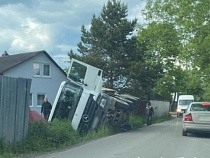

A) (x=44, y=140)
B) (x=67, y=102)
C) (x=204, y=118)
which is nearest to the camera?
(x=44, y=140)

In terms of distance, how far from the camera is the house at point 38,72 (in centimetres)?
3522

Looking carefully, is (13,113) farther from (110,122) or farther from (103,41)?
(103,41)

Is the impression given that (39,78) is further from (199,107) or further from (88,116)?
(199,107)

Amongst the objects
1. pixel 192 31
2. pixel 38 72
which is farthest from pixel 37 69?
pixel 192 31

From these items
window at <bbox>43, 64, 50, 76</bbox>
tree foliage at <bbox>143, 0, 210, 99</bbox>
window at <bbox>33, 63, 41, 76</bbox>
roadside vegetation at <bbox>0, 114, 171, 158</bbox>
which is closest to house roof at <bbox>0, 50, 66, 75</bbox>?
window at <bbox>43, 64, 50, 76</bbox>

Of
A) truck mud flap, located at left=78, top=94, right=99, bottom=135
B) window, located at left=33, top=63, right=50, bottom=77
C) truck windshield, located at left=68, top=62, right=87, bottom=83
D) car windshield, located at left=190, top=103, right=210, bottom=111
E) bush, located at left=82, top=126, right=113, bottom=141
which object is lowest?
bush, located at left=82, top=126, right=113, bottom=141

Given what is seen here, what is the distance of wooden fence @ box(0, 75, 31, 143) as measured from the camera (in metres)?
11.2

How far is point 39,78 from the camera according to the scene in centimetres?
3688

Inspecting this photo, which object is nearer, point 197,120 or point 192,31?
point 197,120

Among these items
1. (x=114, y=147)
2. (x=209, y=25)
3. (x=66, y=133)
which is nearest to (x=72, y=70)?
(x=66, y=133)

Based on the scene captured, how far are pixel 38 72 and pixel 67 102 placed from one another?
2054 centimetres

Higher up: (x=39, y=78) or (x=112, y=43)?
(x=112, y=43)

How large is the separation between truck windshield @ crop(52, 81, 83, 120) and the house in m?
18.1

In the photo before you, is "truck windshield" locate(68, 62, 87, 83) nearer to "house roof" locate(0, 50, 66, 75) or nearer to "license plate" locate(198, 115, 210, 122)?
"license plate" locate(198, 115, 210, 122)
